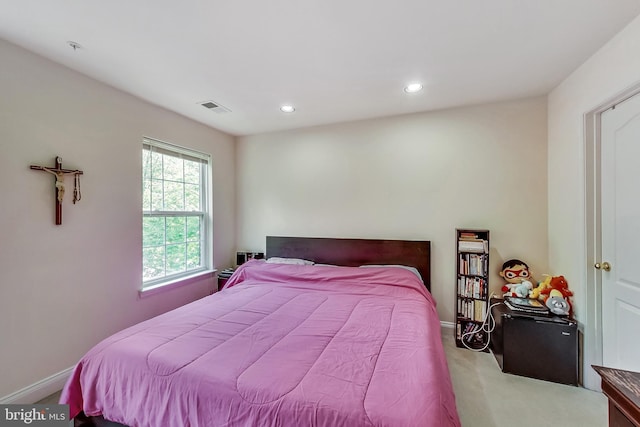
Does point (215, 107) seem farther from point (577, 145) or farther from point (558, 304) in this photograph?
point (558, 304)

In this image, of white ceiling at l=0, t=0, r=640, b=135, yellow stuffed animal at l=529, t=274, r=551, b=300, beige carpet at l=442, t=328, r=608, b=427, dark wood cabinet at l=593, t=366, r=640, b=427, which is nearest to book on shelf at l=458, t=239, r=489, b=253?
yellow stuffed animal at l=529, t=274, r=551, b=300

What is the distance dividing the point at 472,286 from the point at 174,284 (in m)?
3.15

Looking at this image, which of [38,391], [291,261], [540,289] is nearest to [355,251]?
[291,261]

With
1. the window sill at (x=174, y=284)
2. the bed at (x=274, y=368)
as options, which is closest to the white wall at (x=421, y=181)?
the window sill at (x=174, y=284)

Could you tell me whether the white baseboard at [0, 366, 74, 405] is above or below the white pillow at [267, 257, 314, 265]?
below

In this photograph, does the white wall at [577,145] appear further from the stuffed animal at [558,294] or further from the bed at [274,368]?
the bed at [274,368]

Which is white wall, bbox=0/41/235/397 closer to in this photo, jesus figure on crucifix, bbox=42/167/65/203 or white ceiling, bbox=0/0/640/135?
jesus figure on crucifix, bbox=42/167/65/203

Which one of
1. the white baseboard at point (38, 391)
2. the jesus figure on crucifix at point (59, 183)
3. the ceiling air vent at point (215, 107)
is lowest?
the white baseboard at point (38, 391)

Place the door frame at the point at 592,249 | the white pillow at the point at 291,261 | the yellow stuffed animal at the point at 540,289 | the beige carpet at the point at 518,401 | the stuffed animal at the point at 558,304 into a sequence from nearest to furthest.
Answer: the beige carpet at the point at 518,401
the door frame at the point at 592,249
the stuffed animal at the point at 558,304
the yellow stuffed animal at the point at 540,289
the white pillow at the point at 291,261

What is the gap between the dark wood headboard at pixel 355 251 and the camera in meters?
2.91

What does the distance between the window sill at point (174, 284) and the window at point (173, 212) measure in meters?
0.07

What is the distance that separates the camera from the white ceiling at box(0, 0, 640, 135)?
1.47 metres

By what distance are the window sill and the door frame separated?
3723 mm

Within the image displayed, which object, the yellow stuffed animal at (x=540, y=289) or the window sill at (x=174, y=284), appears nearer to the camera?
the yellow stuffed animal at (x=540, y=289)
